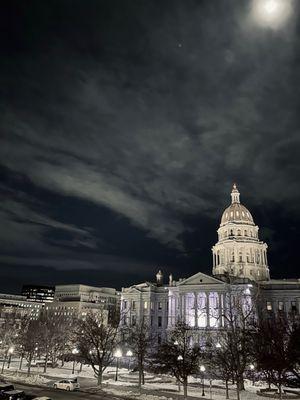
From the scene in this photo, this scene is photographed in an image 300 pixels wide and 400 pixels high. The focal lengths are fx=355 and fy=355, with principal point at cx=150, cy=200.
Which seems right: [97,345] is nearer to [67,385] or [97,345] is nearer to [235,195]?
[67,385]

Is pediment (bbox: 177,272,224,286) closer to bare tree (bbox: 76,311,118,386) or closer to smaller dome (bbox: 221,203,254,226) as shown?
smaller dome (bbox: 221,203,254,226)

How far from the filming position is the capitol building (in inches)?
3612

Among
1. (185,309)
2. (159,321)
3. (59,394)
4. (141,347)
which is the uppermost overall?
(185,309)

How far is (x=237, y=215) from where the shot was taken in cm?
12506

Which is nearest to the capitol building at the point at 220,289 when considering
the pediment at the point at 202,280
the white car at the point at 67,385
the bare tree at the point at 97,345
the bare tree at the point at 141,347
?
the pediment at the point at 202,280

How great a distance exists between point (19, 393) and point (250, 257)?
9939cm

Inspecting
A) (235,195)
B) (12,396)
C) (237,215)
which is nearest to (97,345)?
(12,396)

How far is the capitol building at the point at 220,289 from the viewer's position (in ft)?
301

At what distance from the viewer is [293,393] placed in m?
42.5

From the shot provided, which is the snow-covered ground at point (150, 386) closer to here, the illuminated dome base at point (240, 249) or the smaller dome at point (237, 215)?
the illuminated dome base at point (240, 249)

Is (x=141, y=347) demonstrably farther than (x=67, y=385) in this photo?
Yes

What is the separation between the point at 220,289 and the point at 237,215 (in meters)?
39.1

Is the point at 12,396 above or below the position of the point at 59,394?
above

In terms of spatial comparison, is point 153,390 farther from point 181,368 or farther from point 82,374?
point 82,374
